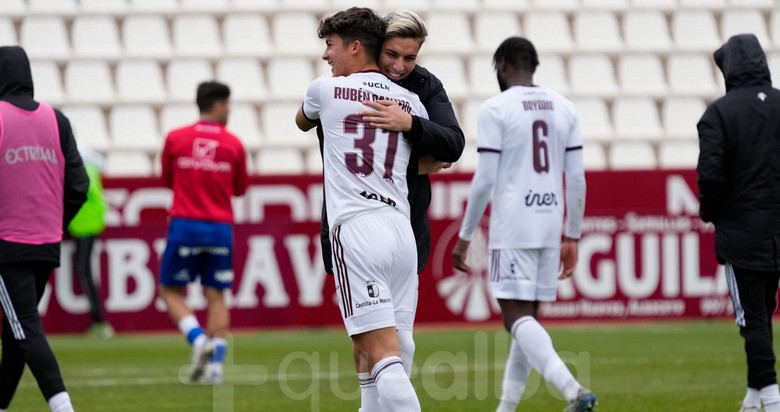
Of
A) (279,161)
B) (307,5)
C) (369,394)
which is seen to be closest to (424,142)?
(369,394)

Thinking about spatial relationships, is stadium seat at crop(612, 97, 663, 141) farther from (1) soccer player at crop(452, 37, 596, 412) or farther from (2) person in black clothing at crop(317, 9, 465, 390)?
(2) person in black clothing at crop(317, 9, 465, 390)

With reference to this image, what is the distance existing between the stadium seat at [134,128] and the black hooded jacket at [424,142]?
11013mm

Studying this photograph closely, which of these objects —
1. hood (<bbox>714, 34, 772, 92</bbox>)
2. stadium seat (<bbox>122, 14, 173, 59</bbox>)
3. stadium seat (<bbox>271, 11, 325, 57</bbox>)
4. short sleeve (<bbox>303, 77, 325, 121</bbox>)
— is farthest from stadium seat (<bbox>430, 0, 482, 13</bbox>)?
short sleeve (<bbox>303, 77, 325, 121</bbox>)

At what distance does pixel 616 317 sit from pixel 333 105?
9.80 meters

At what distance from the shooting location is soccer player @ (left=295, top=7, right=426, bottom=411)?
16.7 ft

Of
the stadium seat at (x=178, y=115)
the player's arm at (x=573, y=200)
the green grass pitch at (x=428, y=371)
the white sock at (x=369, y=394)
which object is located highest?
the stadium seat at (x=178, y=115)

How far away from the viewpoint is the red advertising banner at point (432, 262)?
45.8 ft

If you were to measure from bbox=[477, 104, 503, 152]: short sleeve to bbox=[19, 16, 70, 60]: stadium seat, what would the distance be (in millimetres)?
11317

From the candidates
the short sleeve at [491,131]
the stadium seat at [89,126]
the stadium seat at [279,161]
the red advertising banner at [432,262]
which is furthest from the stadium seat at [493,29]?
the short sleeve at [491,131]

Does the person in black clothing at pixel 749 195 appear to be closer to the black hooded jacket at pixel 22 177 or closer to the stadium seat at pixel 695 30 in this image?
the black hooded jacket at pixel 22 177

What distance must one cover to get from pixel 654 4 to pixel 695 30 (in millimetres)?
→ 746

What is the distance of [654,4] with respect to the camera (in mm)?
18625

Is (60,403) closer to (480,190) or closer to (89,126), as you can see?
(480,190)

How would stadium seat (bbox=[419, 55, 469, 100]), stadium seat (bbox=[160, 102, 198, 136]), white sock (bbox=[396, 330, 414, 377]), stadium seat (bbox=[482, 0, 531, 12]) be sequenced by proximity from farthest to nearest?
stadium seat (bbox=[482, 0, 531, 12]) < stadium seat (bbox=[419, 55, 469, 100]) < stadium seat (bbox=[160, 102, 198, 136]) < white sock (bbox=[396, 330, 414, 377])
